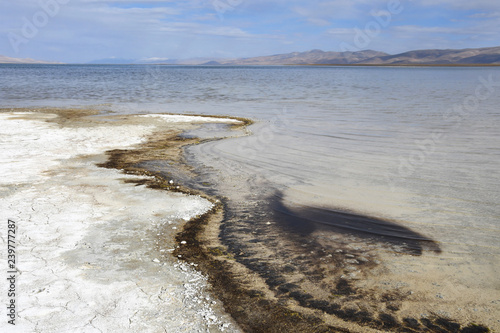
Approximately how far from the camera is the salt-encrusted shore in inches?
148

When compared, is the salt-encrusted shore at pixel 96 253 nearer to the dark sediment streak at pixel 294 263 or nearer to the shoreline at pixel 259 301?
the shoreline at pixel 259 301

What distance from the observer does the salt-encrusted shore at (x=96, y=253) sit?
376 centimetres

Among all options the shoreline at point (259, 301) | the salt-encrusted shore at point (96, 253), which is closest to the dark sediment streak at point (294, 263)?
the shoreline at point (259, 301)

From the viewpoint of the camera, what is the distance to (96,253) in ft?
16.4

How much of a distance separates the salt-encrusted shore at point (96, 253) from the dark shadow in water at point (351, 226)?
1628mm

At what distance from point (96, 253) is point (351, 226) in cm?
386

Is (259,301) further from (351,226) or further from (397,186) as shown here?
(397,186)

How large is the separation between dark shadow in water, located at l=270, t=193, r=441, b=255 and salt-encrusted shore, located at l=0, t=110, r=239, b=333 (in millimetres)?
1628

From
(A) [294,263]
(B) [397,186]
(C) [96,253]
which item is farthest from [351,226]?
(C) [96,253]

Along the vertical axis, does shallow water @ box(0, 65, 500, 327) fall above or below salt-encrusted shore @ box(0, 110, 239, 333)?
above

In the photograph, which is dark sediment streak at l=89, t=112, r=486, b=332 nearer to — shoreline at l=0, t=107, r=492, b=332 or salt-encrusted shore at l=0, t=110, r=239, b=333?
shoreline at l=0, t=107, r=492, b=332

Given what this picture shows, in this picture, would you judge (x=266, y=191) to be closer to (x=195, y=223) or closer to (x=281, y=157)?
(x=195, y=223)

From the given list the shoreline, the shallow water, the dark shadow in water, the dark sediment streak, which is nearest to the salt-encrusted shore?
the shoreline

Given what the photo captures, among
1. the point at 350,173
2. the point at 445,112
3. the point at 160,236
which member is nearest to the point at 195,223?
the point at 160,236
